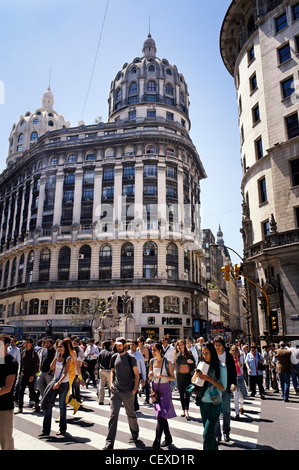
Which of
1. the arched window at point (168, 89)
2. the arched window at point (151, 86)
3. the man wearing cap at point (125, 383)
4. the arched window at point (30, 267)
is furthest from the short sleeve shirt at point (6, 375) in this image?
the arched window at point (168, 89)

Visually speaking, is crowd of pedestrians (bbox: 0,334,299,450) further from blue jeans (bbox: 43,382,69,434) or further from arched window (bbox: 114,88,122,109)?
arched window (bbox: 114,88,122,109)

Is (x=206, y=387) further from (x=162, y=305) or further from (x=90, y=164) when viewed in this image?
(x=90, y=164)

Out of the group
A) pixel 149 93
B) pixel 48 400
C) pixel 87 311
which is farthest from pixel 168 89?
pixel 48 400

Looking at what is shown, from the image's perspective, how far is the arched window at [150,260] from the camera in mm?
48188

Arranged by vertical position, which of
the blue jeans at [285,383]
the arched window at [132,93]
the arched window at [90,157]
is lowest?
the blue jeans at [285,383]

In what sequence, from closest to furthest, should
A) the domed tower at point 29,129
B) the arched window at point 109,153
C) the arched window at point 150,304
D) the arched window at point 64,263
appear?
the arched window at point 150,304 → the arched window at point 64,263 → the arched window at point 109,153 → the domed tower at point 29,129

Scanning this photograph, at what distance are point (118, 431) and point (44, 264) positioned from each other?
4710 cm

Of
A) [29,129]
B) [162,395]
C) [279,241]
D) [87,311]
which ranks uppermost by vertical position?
[29,129]

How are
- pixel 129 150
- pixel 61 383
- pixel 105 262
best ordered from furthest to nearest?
pixel 129 150, pixel 105 262, pixel 61 383

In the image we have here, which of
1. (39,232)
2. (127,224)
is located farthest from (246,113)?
(39,232)

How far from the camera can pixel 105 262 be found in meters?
49.6

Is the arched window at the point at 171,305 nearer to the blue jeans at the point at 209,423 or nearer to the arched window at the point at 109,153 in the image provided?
the arched window at the point at 109,153

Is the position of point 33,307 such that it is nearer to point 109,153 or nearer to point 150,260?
point 150,260

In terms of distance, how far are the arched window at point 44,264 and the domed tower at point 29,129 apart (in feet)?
123
